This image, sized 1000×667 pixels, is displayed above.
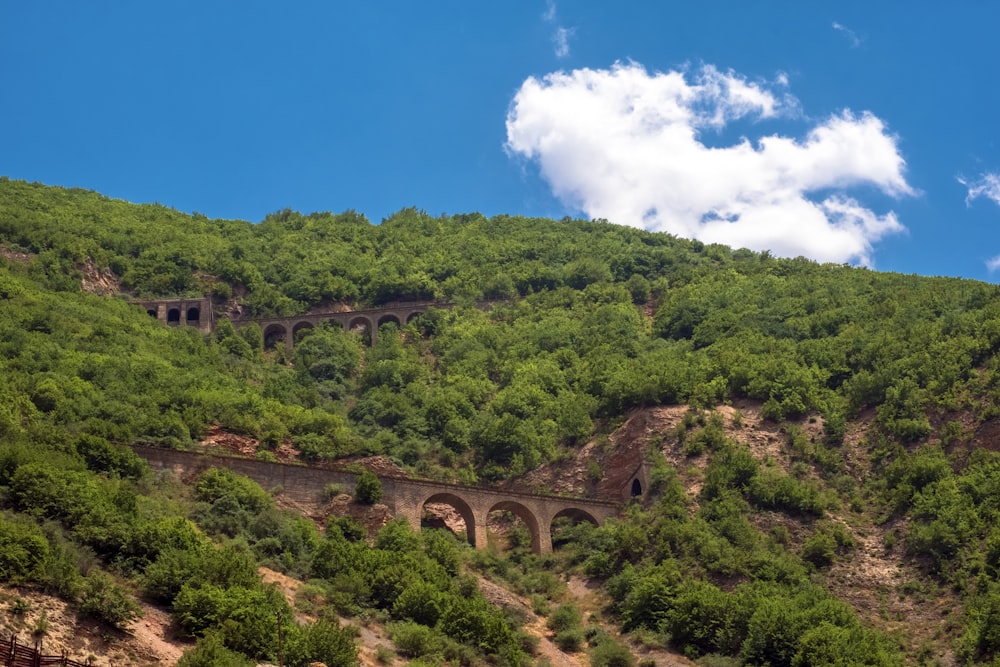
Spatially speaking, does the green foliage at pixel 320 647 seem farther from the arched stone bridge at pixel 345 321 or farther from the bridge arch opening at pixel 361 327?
the bridge arch opening at pixel 361 327

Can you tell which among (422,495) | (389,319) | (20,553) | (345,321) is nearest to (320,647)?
(20,553)

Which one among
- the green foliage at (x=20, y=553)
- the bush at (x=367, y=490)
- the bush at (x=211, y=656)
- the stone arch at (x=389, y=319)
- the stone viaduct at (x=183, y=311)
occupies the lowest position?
the bush at (x=211, y=656)

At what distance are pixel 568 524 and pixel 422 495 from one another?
882cm

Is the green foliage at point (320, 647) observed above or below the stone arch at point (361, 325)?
below

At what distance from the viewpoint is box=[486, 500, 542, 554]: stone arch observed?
69.9 meters

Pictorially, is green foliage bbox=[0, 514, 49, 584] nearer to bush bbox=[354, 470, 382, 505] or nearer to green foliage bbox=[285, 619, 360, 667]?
green foliage bbox=[285, 619, 360, 667]

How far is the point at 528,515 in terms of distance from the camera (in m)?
70.8

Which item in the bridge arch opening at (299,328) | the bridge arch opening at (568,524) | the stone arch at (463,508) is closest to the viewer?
the stone arch at (463,508)

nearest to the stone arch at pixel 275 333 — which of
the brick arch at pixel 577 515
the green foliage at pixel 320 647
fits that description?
the brick arch at pixel 577 515

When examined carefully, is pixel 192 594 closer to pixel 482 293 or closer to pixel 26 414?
pixel 26 414

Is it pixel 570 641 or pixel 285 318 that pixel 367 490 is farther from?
pixel 285 318

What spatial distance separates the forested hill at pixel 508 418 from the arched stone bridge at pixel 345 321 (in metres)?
1.84

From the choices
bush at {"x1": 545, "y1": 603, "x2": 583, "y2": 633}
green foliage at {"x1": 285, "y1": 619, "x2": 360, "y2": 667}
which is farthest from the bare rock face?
green foliage at {"x1": 285, "y1": 619, "x2": 360, "y2": 667}

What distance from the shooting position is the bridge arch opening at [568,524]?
7050cm
